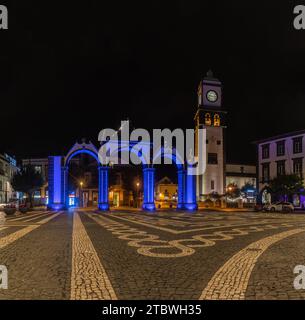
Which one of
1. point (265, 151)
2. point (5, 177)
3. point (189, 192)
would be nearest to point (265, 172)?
point (265, 151)

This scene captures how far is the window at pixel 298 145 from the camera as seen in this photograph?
173ft

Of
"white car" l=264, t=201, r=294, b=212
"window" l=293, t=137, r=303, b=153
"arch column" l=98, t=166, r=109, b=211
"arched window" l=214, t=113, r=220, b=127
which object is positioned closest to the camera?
"white car" l=264, t=201, r=294, b=212

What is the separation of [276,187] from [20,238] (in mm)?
43886

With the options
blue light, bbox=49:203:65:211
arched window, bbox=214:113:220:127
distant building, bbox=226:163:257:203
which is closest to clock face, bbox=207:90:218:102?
arched window, bbox=214:113:220:127

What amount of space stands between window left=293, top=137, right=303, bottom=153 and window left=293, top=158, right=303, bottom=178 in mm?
1371

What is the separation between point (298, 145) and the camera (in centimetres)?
5316

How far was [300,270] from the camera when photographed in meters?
7.86

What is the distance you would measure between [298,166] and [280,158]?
4142 millimetres

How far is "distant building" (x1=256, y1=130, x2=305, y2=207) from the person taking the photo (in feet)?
173

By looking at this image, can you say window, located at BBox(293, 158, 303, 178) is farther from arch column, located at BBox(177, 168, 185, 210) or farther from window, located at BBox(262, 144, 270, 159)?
arch column, located at BBox(177, 168, 185, 210)

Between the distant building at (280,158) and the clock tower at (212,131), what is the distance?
7.08 m

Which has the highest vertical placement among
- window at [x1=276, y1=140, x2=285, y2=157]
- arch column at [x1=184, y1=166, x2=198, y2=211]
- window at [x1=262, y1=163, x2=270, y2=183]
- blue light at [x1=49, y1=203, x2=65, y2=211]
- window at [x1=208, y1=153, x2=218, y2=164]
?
window at [x1=276, y1=140, x2=285, y2=157]

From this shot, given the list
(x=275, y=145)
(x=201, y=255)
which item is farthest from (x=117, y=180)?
(x=201, y=255)
